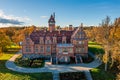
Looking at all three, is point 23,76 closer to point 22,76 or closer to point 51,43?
point 22,76

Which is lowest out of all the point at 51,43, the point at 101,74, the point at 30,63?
the point at 101,74

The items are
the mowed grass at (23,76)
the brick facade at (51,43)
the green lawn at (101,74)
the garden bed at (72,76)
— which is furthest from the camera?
the brick facade at (51,43)

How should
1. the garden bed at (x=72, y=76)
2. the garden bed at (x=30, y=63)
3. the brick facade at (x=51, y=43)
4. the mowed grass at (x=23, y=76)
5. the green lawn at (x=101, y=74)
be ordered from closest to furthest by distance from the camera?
1. the mowed grass at (x=23, y=76)
2. the green lawn at (x=101, y=74)
3. the garden bed at (x=72, y=76)
4. the garden bed at (x=30, y=63)
5. the brick facade at (x=51, y=43)

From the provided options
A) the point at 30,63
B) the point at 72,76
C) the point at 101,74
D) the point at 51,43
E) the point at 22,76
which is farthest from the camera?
the point at 51,43

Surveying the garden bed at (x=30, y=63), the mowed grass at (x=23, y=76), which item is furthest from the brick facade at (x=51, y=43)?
the mowed grass at (x=23, y=76)

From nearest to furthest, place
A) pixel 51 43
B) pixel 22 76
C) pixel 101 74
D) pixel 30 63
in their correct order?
pixel 22 76 < pixel 101 74 < pixel 30 63 < pixel 51 43

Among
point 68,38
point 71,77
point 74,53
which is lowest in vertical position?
point 71,77

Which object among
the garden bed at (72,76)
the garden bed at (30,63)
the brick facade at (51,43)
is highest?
the brick facade at (51,43)

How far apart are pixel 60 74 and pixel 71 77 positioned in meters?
2.54

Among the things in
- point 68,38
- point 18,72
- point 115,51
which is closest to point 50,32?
point 68,38

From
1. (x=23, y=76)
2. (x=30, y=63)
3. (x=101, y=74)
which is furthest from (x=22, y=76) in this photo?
(x=101, y=74)

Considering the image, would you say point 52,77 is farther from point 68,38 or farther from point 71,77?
point 68,38

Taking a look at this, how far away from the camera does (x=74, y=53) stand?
47.7 m

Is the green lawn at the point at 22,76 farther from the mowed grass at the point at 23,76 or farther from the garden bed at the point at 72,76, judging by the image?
the garden bed at the point at 72,76
